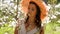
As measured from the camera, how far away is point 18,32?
2.54 meters

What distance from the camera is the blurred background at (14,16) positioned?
2553 millimetres

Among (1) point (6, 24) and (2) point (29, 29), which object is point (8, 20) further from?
(2) point (29, 29)

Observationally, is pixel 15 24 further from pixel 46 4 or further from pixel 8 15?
pixel 46 4

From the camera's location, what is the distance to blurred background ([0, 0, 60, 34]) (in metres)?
2.55

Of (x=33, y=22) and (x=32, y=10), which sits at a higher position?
(x=32, y=10)

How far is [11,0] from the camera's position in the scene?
2586 millimetres

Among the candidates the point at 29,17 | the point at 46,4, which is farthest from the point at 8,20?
the point at 46,4

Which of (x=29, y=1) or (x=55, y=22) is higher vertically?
(x=29, y=1)

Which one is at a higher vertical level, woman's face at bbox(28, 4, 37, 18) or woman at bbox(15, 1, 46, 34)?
woman's face at bbox(28, 4, 37, 18)

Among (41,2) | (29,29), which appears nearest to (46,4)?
(41,2)

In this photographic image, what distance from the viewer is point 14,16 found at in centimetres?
256

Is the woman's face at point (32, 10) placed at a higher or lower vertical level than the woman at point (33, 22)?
higher

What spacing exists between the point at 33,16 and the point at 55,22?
0.21 metres

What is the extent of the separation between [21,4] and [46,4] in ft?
0.72
